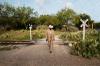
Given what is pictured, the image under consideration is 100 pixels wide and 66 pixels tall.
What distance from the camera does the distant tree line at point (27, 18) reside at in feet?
223

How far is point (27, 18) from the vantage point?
72.2 meters

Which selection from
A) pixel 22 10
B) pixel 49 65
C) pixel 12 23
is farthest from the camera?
pixel 22 10

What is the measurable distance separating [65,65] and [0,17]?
2296 inches

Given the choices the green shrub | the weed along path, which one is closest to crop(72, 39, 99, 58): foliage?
the green shrub

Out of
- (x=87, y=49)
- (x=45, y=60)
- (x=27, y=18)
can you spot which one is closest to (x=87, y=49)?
(x=87, y=49)

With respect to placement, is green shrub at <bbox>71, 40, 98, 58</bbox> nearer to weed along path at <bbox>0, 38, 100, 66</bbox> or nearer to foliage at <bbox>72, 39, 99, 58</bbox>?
foliage at <bbox>72, 39, 99, 58</bbox>

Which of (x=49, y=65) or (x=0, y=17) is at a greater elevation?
(x=0, y=17)

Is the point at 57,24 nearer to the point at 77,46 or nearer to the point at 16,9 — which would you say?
the point at 16,9

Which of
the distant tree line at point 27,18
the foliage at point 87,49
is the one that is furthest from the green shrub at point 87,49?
the distant tree line at point 27,18

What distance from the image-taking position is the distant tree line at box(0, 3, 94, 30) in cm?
6803

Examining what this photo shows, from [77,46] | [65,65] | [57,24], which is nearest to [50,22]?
[57,24]

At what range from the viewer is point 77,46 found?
17203 mm

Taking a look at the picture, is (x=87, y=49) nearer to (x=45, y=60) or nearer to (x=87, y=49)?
(x=87, y=49)

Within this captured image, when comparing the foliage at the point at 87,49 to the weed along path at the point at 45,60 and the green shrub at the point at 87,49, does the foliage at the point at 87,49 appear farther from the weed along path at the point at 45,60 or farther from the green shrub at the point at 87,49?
the weed along path at the point at 45,60
